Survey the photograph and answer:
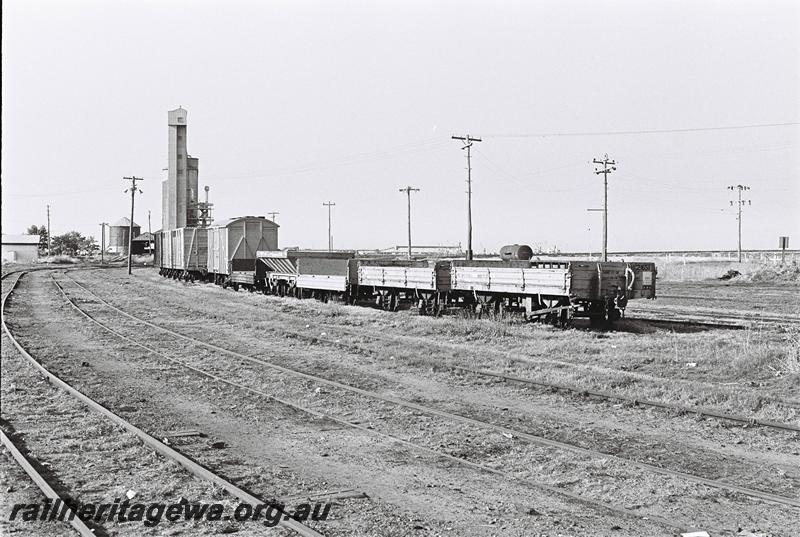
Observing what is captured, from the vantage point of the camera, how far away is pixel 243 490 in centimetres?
634

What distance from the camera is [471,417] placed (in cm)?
934

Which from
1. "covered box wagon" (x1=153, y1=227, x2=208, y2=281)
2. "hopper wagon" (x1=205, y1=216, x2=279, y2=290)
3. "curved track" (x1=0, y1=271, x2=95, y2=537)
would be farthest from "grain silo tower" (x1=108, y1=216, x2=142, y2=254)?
"curved track" (x1=0, y1=271, x2=95, y2=537)

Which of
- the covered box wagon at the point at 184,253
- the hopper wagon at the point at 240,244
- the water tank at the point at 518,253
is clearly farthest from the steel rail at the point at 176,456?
the covered box wagon at the point at 184,253

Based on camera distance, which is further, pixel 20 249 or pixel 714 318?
pixel 20 249

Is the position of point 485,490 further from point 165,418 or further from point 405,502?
point 165,418

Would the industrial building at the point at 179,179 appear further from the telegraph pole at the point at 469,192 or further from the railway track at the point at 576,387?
the railway track at the point at 576,387

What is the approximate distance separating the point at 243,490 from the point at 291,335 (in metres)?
11.1

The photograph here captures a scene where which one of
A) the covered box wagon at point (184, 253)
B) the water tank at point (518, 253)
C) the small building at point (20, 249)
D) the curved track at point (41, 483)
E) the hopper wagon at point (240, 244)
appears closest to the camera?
the curved track at point (41, 483)

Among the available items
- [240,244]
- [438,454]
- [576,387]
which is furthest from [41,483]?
[240,244]

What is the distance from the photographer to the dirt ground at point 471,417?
6.05 m

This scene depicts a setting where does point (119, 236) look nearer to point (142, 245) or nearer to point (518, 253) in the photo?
point (142, 245)

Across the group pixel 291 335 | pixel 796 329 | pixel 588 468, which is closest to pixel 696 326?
pixel 796 329

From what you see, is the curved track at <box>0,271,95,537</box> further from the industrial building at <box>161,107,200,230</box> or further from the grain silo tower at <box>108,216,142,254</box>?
the grain silo tower at <box>108,216,142,254</box>

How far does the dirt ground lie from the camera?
6.05m
